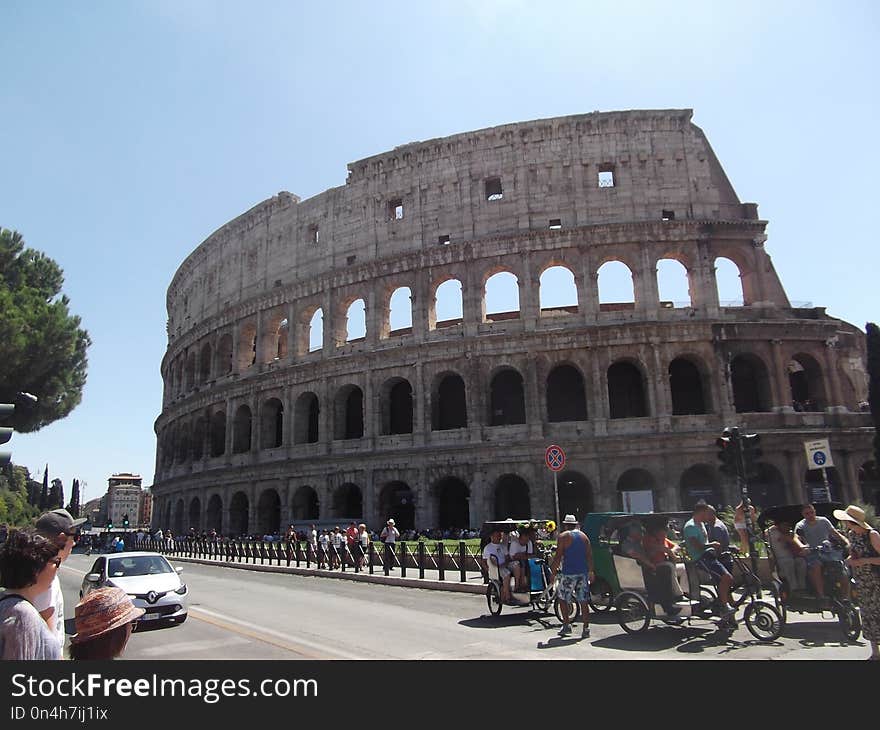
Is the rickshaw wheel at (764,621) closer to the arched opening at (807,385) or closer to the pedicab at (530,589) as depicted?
the pedicab at (530,589)

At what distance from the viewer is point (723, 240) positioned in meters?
28.8

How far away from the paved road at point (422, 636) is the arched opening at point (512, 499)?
16234 millimetres

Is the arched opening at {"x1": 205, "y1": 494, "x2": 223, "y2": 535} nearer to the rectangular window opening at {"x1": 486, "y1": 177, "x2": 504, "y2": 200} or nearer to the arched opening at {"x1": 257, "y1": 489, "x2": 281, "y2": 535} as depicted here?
the arched opening at {"x1": 257, "y1": 489, "x2": 281, "y2": 535}

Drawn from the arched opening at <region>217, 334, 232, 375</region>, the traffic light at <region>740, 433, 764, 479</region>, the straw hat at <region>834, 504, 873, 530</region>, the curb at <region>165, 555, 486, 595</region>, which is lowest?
the curb at <region>165, 555, 486, 595</region>

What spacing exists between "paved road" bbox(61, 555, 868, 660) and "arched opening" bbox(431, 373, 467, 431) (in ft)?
57.8

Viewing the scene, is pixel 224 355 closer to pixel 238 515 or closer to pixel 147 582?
pixel 238 515

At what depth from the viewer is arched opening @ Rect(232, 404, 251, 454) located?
37.3 m

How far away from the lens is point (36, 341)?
25.7 m

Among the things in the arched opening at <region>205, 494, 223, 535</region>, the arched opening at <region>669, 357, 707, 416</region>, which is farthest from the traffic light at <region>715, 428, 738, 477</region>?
the arched opening at <region>205, 494, 223, 535</region>

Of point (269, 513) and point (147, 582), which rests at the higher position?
point (269, 513)

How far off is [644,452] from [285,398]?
63.4 feet

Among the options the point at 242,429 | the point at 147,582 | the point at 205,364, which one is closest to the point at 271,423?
the point at 242,429

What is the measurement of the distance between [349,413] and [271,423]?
5.34 m

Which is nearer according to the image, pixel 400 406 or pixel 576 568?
pixel 576 568
